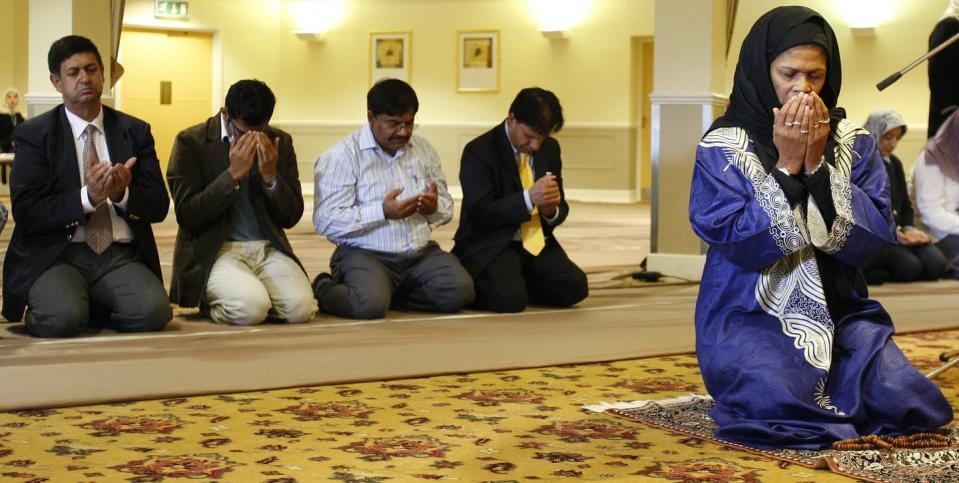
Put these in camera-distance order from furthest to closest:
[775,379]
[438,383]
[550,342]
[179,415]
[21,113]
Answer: [21,113]
[550,342]
[438,383]
[179,415]
[775,379]

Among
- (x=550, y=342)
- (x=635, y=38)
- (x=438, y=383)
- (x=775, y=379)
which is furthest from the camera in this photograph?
(x=635, y=38)

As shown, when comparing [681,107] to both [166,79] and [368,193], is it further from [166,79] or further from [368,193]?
[166,79]

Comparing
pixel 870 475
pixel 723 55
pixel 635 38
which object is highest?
pixel 635 38

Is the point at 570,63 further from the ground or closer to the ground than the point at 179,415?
further from the ground

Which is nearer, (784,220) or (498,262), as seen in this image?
(784,220)

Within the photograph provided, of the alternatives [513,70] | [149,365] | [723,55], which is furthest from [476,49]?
[149,365]

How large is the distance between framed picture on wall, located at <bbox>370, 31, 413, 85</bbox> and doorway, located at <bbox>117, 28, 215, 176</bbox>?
189 centimetres

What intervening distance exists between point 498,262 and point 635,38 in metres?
9.24

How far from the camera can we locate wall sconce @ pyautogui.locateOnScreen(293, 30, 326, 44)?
1532cm

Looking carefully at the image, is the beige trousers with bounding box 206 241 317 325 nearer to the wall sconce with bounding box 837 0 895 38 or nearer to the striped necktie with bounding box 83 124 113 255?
the striped necktie with bounding box 83 124 113 255

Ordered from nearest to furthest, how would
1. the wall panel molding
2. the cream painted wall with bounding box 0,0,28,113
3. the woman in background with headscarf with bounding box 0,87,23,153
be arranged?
the woman in background with headscarf with bounding box 0,87,23,153
the cream painted wall with bounding box 0,0,28,113
the wall panel molding

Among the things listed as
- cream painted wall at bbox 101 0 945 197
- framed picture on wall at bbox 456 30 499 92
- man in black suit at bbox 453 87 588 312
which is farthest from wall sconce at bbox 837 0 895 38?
man in black suit at bbox 453 87 588 312

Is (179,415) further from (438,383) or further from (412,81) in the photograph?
(412,81)

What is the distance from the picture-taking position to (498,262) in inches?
218
